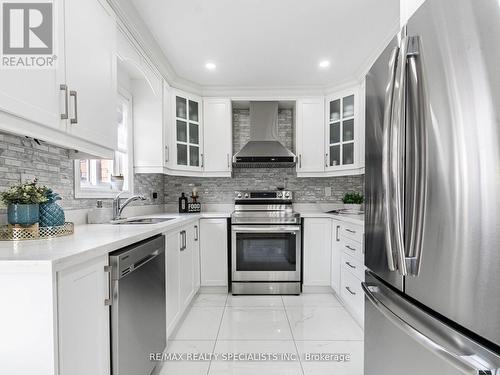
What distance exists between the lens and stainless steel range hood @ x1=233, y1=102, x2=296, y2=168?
3.16 meters

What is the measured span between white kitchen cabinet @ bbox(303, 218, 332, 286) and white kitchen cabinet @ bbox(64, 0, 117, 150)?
7.23ft

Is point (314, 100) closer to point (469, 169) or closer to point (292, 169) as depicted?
point (292, 169)

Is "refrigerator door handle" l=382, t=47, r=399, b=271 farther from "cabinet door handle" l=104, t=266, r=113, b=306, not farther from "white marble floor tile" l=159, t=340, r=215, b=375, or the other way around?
"white marble floor tile" l=159, t=340, r=215, b=375

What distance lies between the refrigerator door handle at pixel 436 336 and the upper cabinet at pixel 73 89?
1.49 metres

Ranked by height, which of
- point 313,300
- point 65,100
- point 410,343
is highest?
point 65,100

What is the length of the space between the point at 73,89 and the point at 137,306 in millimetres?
1104

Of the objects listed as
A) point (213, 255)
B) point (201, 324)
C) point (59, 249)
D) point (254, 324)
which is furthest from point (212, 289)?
point (59, 249)

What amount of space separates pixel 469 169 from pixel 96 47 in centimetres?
178

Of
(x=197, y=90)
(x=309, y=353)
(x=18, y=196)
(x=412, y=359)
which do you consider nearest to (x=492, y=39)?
(x=412, y=359)

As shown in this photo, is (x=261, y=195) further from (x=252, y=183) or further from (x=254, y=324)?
(x=254, y=324)

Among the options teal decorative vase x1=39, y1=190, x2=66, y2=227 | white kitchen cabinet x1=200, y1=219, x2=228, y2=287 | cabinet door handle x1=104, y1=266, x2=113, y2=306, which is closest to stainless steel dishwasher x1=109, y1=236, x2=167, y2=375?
cabinet door handle x1=104, y1=266, x2=113, y2=306

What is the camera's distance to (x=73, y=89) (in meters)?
1.24

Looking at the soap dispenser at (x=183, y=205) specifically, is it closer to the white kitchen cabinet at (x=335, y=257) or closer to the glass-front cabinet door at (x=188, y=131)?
the glass-front cabinet door at (x=188, y=131)

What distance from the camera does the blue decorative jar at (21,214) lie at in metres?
1.10
